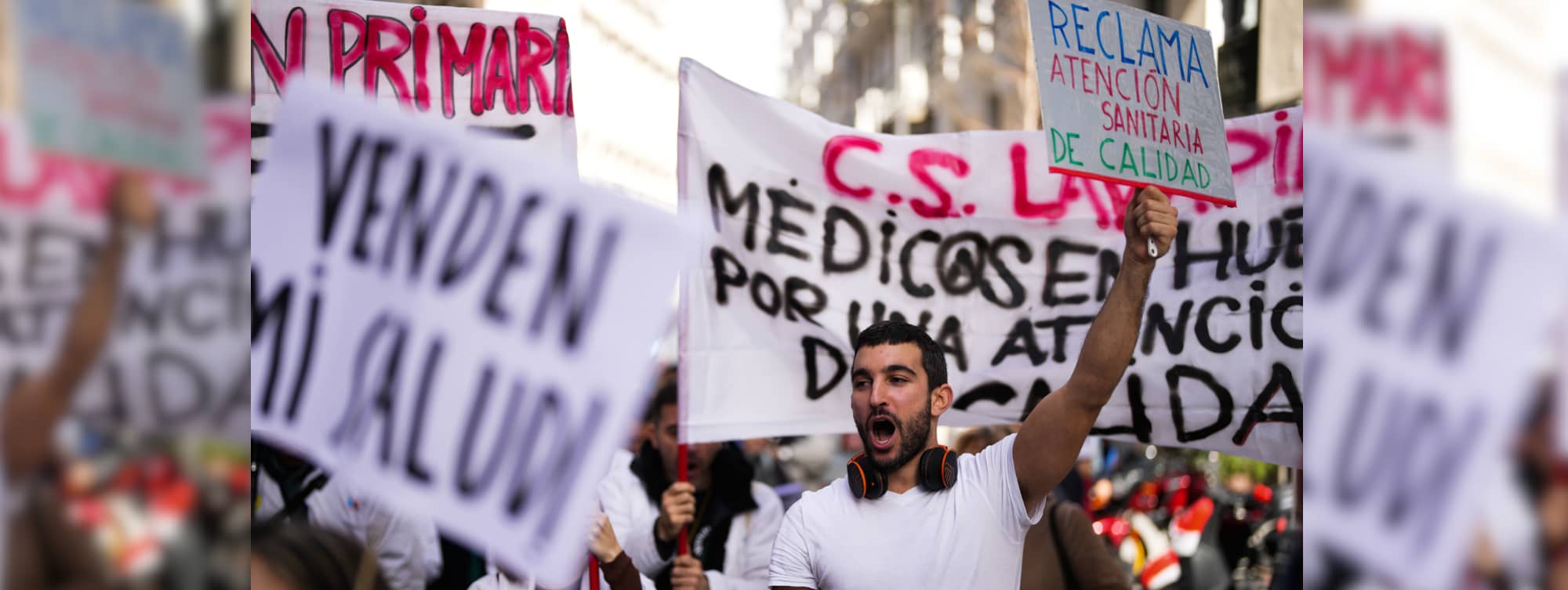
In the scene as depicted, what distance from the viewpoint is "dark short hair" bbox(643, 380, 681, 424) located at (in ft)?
16.7

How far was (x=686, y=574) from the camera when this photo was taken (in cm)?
429

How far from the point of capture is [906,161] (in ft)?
15.7

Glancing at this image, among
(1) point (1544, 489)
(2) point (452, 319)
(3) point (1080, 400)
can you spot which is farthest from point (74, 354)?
(3) point (1080, 400)

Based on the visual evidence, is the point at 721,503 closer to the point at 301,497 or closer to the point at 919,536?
the point at 301,497

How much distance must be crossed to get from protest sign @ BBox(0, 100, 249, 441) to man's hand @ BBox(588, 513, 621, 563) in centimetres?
291

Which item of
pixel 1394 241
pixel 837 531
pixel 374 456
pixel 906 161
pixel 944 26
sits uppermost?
pixel 944 26

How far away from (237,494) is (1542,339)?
114 cm

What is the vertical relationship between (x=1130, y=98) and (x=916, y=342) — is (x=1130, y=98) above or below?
above

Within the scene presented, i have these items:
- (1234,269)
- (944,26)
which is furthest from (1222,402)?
(944,26)

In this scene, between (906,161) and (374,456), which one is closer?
(374,456)

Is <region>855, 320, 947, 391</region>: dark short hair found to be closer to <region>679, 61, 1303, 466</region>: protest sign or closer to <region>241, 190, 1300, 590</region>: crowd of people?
<region>241, 190, 1300, 590</region>: crowd of people

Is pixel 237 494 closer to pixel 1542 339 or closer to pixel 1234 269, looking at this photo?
pixel 1542 339

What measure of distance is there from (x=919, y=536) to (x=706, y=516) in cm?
178

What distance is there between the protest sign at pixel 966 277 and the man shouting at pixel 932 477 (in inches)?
43.8
